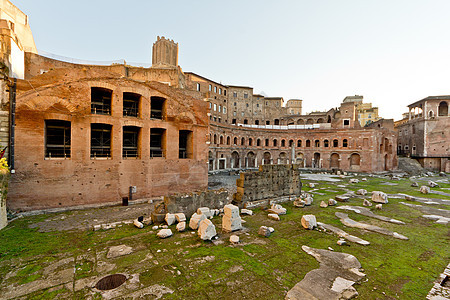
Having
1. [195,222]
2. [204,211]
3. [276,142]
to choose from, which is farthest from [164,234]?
[276,142]

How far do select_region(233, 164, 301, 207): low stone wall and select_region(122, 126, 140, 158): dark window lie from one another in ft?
29.9

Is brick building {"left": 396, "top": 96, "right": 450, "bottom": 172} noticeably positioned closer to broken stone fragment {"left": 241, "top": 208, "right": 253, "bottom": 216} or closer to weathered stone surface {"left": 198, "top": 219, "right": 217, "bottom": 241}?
broken stone fragment {"left": 241, "top": 208, "right": 253, "bottom": 216}

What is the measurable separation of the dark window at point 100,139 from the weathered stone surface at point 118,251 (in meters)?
9.23

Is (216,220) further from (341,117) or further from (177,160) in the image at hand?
(341,117)

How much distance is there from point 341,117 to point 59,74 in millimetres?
46609

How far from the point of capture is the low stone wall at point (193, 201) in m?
10.7

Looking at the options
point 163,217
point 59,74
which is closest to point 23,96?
point 59,74

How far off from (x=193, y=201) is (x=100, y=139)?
9.69 m

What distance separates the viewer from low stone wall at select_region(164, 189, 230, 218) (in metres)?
10.7

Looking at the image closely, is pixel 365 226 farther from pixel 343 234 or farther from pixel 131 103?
pixel 131 103

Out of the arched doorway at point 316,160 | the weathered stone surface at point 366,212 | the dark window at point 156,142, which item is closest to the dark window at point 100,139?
the dark window at point 156,142

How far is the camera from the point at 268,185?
14.4 meters

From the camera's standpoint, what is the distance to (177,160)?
55.0 feet

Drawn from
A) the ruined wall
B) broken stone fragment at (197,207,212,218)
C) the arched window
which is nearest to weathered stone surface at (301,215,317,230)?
broken stone fragment at (197,207,212,218)
